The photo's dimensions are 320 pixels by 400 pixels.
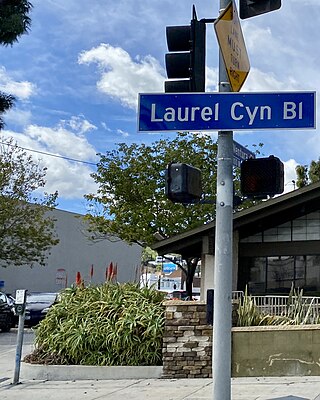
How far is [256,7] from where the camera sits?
6816 mm

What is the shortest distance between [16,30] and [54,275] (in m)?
28.3

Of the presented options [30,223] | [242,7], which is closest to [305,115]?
[242,7]

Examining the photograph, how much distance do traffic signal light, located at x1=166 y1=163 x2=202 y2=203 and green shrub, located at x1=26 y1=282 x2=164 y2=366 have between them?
479cm

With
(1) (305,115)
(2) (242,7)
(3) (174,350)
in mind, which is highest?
(2) (242,7)

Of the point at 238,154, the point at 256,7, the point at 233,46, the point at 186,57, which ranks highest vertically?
the point at 256,7

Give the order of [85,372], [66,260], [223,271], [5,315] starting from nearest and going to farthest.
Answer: [223,271]
[85,372]
[5,315]
[66,260]

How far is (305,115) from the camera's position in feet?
21.1

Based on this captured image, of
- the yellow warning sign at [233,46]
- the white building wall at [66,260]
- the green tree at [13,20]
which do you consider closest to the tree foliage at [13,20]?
the green tree at [13,20]

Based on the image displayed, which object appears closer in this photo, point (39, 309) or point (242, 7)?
point (242, 7)

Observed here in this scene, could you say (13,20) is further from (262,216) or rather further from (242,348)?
(242,348)

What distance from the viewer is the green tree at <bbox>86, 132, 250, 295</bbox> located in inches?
1137

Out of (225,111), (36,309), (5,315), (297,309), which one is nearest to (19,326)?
(297,309)

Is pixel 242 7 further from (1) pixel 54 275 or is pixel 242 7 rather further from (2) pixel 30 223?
(1) pixel 54 275

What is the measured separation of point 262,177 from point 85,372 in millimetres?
5875
